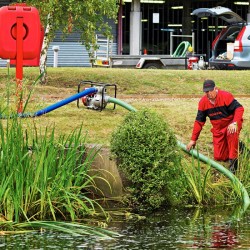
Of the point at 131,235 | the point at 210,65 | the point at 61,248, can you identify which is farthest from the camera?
the point at 210,65

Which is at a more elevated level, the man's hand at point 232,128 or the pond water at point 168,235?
the man's hand at point 232,128

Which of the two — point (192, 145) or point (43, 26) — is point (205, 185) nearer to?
point (192, 145)

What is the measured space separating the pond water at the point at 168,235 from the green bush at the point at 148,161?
277mm

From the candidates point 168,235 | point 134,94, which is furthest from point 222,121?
point 134,94

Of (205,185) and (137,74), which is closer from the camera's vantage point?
(205,185)

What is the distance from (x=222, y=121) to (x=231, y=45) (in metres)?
17.5

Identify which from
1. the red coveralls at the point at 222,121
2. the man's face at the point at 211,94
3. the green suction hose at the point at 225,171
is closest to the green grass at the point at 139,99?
the green suction hose at the point at 225,171

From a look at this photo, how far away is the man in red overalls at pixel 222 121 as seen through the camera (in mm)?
13477

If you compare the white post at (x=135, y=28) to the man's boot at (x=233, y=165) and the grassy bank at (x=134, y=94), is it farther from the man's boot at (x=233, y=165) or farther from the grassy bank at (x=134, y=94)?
the man's boot at (x=233, y=165)

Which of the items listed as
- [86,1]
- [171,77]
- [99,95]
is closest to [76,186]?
[99,95]

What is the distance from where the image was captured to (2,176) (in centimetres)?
1142

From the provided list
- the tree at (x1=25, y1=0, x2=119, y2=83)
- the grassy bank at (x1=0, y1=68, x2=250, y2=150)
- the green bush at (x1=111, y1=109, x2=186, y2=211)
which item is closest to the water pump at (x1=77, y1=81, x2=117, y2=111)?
the grassy bank at (x1=0, y1=68, x2=250, y2=150)

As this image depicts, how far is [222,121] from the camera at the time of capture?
542 inches

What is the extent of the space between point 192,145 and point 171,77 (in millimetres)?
10599
